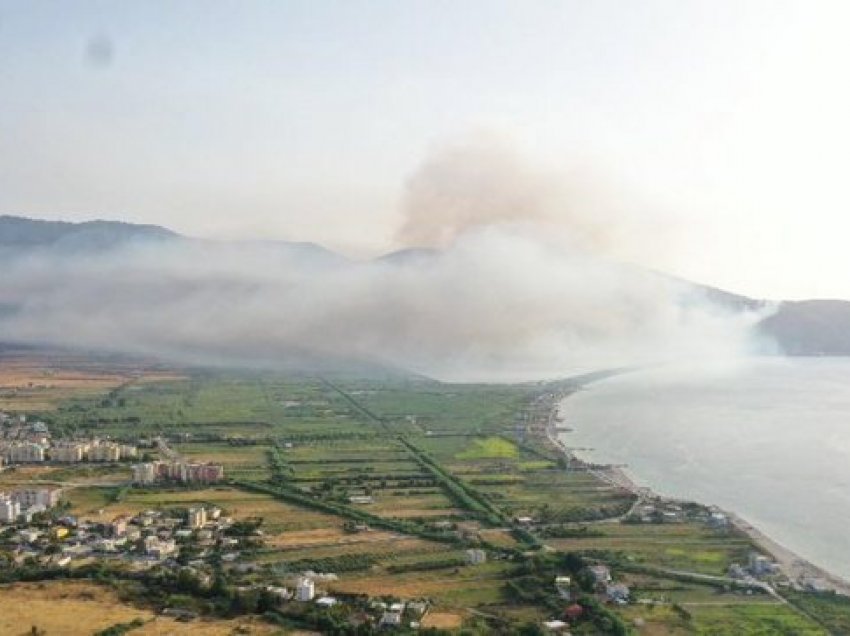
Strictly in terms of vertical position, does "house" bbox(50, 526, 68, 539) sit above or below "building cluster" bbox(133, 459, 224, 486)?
below

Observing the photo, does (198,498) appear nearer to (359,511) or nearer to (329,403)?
(359,511)

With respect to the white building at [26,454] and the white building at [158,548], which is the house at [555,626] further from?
the white building at [26,454]

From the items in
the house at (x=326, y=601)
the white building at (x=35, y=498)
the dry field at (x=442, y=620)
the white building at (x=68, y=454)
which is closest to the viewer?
the dry field at (x=442, y=620)

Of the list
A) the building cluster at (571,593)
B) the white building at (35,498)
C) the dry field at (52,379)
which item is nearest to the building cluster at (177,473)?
the white building at (35,498)

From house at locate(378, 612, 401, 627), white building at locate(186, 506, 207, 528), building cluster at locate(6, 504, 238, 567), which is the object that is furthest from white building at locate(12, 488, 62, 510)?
house at locate(378, 612, 401, 627)

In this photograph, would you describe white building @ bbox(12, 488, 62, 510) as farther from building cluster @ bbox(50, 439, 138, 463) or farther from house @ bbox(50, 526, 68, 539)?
building cluster @ bbox(50, 439, 138, 463)

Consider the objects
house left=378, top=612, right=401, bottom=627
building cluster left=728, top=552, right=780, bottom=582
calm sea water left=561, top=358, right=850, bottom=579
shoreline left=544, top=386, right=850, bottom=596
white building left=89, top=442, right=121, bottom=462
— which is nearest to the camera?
house left=378, top=612, right=401, bottom=627
